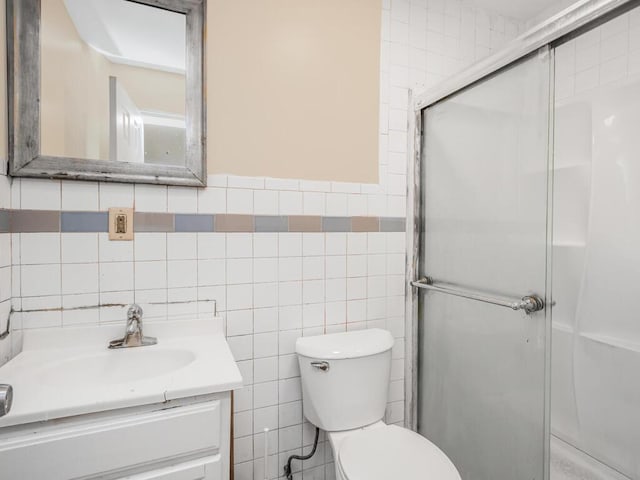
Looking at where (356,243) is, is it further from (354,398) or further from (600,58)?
(600,58)

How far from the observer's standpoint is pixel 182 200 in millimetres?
1276

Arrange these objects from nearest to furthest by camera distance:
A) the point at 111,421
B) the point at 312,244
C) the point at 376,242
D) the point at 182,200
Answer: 1. the point at 111,421
2. the point at 182,200
3. the point at 312,244
4. the point at 376,242

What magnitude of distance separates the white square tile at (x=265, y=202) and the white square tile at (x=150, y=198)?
1.08ft

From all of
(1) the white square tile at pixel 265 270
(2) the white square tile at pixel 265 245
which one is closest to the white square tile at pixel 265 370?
(1) the white square tile at pixel 265 270

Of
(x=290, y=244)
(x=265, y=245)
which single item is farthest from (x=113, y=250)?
(x=290, y=244)

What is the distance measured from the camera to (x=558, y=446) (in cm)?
164

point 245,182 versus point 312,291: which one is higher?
point 245,182

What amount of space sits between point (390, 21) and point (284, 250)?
1.17m

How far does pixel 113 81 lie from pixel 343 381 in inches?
53.2

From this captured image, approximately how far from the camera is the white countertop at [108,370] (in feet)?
2.63

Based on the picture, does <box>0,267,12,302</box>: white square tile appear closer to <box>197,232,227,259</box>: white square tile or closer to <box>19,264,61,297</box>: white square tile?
<box>19,264,61,297</box>: white square tile

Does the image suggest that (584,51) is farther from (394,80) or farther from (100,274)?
(100,274)

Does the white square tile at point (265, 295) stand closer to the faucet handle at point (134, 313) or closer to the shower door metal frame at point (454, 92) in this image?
the faucet handle at point (134, 313)

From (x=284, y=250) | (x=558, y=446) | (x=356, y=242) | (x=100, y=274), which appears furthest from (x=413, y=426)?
(x=100, y=274)
